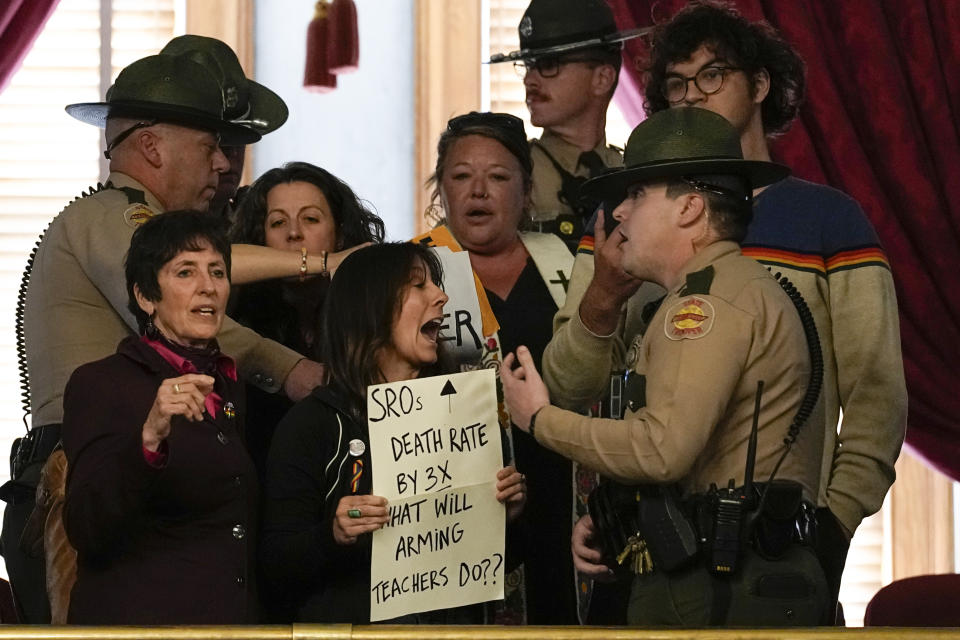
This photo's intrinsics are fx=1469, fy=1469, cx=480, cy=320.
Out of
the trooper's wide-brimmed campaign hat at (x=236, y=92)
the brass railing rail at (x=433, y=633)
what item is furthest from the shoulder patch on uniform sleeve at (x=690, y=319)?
the trooper's wide-brimmed campaign hat at (x=236, y=92)

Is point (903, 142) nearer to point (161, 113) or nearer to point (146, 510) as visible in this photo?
point (161, 113)

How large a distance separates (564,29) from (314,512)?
1887mm

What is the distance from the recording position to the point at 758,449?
2.59m

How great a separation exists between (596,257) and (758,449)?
60 cm

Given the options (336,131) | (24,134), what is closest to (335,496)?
(336,131)

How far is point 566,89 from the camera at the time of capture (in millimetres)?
4191

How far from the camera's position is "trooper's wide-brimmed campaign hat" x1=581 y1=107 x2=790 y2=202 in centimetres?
270

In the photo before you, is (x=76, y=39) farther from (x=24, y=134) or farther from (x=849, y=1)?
(x=849, y=1)

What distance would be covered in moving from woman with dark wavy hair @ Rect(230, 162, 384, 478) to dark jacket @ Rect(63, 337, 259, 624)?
2.91 ft

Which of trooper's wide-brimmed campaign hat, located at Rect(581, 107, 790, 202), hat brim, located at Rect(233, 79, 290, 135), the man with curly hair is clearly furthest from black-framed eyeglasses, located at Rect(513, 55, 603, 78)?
trooper's wide-brimmed campaign hat, located at Rect(581, 107, 790, 202)

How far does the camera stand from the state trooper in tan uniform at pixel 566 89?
415cm

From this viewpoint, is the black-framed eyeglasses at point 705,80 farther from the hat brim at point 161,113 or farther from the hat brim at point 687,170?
the hat brim at point 161,113

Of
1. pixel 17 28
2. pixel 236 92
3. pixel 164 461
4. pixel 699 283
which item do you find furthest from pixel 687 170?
pixel 17 28

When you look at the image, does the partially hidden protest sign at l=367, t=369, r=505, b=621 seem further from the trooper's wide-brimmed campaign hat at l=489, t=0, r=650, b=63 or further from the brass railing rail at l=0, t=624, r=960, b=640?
the trooper's wide-brimmed campaign hat at l=489, t=0, r=650, b=63
